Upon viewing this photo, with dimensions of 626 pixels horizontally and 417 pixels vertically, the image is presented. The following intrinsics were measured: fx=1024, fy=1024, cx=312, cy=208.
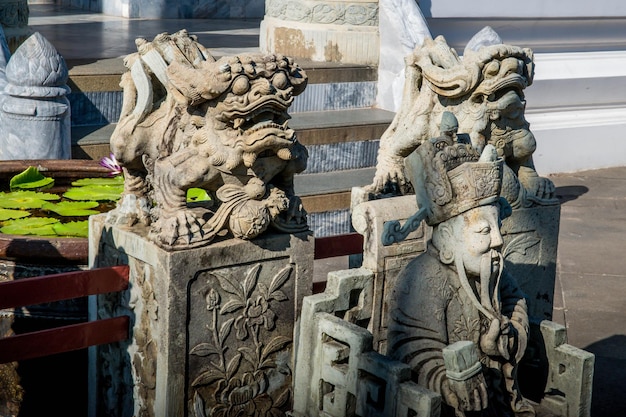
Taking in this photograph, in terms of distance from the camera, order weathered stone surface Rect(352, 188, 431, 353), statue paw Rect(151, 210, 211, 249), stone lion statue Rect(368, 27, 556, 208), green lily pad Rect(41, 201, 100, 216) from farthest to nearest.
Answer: green lily pad Rect(41, 201, 100, 216) → stone lion statue Rect(368, 27, 556, 208) → weathered stone surface Rect(352, 188, 431, 353) → statue paw Rect(151, 210, 211, 249)

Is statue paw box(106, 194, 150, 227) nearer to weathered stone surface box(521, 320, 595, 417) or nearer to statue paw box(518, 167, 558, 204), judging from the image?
weathered stone surface box(521, 320, 595, 417)

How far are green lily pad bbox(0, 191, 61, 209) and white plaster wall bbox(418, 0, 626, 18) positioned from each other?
3632 mm

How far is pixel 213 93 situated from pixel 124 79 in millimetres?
651

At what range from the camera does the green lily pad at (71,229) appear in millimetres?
3932

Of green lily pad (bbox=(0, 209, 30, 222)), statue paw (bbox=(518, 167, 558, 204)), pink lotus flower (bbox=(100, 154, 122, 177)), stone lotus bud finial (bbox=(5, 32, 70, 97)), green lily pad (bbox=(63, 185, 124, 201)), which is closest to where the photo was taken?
statue paw (bbox=(518, 167, 558, 204))

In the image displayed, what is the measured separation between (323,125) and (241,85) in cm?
325

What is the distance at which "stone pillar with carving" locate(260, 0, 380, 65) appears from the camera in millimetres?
6848

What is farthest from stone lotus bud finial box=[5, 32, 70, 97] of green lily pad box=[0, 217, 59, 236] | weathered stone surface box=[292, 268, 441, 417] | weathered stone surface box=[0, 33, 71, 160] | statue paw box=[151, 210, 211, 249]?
weathered stone surface box=[292, 268, 441, 417]

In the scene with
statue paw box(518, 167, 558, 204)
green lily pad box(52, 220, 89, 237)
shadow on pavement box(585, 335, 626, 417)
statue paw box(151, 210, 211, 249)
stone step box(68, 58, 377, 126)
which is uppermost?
stone step box(68, 58, 377, 126)

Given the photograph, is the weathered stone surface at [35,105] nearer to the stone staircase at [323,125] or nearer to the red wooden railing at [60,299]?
the stone staircase at [323,125]

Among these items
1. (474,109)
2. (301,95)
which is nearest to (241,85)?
(474,109)

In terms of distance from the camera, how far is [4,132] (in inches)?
205

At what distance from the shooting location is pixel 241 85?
299 cm

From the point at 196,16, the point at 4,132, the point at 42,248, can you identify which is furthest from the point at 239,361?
the point at 196,16
